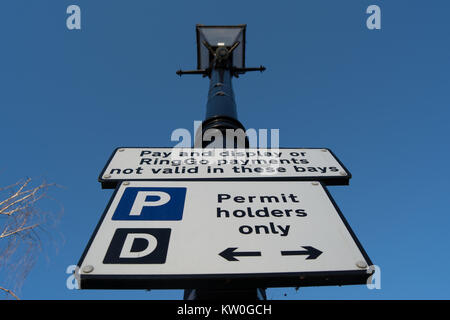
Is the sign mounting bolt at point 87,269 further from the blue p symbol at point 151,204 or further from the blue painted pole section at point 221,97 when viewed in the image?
the blue painted pole section at point 221,97

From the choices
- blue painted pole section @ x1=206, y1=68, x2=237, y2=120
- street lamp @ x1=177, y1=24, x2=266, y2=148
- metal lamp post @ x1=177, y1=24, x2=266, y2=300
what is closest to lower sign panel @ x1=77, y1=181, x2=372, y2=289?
metal lamp post @ x1=177, y1=24, x2=266, y2=300

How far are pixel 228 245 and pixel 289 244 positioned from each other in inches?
11.5

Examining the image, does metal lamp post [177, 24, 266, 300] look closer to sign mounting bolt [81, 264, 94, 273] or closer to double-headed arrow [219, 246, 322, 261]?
double-headed arrow [219, 246, 322, 261]

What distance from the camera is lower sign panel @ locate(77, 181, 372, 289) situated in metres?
1.26

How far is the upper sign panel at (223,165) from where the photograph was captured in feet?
6.84

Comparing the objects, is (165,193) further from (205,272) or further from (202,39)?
(202,39)

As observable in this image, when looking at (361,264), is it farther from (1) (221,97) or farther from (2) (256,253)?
(1) (221,97)

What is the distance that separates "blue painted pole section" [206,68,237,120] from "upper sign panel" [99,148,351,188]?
0.78 meters

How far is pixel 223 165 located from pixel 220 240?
85cm

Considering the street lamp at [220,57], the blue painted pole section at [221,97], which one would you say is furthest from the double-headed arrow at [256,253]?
the street lamp at [220,57]

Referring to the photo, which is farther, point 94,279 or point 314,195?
point 314,195

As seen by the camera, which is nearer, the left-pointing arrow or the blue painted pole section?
the left-pointing arrow
